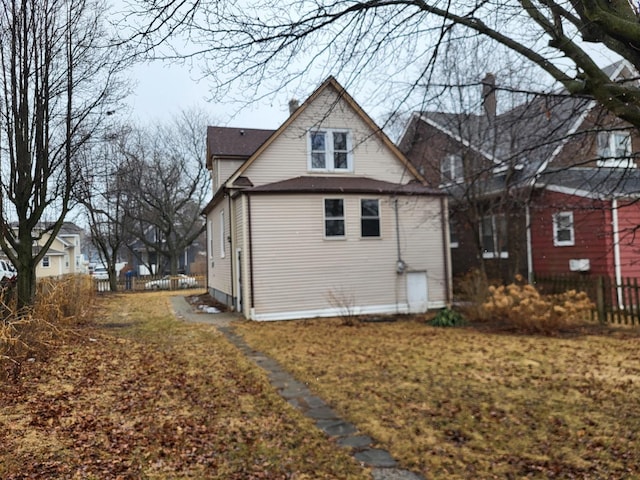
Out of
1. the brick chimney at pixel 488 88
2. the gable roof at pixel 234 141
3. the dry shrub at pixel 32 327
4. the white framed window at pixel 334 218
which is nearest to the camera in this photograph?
the brick chimney at pixel 488 88

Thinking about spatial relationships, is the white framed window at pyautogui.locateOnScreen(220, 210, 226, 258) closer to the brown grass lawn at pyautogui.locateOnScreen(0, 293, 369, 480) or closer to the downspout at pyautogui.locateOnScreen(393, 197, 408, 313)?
the downspout at pyautogui.locateOnScreen(393, 197, 408, 313)

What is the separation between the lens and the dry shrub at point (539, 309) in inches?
435

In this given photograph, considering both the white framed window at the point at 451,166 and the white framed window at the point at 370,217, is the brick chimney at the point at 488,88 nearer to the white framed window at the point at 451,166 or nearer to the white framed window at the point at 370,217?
the white framed window at the point at 451,166

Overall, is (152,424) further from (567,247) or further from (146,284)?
(146,284)

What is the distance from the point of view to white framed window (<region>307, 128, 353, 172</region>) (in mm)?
15703

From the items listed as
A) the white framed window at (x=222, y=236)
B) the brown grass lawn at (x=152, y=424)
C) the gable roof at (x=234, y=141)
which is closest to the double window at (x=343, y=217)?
the white framed window at (x=222, y=236)

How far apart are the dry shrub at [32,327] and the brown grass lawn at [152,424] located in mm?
230

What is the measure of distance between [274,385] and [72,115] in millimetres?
7289

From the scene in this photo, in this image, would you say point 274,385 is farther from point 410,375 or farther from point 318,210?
point 318,210

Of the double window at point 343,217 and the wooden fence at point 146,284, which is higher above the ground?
the double window at point 343,217

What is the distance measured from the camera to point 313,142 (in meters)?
15.8

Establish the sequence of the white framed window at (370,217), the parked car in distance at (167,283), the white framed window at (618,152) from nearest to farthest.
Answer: the white framed window at (618,152) < the white framed window at (370,217) < the parked car in distance at (167,283)

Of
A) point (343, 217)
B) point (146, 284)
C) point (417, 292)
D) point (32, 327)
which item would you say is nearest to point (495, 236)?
point (417, 292)

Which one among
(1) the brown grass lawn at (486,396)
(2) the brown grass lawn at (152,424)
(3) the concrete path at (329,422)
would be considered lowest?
(1) the brown grass lawn at (486,396)
